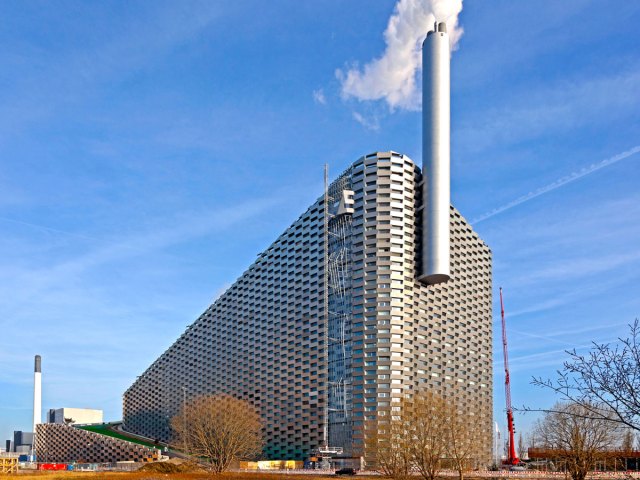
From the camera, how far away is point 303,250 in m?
184

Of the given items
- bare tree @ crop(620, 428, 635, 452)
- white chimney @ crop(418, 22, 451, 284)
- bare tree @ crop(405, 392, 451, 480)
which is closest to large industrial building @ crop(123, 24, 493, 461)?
white chimney @ crop(418, 22, 451, 284)

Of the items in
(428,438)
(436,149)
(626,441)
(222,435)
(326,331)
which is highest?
(436,149)

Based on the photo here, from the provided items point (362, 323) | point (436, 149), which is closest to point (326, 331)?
point (362, 323)

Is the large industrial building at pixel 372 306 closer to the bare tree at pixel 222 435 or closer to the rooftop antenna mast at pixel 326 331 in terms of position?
the rooftop antenna mast at pixel 326 331

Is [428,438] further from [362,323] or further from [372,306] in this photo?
[372,306]

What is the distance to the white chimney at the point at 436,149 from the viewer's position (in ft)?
529

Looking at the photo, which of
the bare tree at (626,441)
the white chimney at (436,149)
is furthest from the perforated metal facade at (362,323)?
the bare tree at (626,441)

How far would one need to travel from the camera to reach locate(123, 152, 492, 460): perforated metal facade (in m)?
161

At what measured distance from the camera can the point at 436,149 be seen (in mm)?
162375

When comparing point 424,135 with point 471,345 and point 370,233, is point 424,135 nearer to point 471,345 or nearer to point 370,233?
point 370,233

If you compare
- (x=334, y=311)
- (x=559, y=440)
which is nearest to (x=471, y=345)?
(x=334, y=311)

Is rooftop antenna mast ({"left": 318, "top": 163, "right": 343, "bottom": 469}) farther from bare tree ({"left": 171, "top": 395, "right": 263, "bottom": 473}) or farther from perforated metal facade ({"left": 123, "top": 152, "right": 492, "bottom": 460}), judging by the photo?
bare tree ({"left": 171, "top": 395, "right": 263, "bottom": 473})

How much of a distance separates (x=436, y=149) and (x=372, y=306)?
132ft

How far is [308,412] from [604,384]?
162 metres
